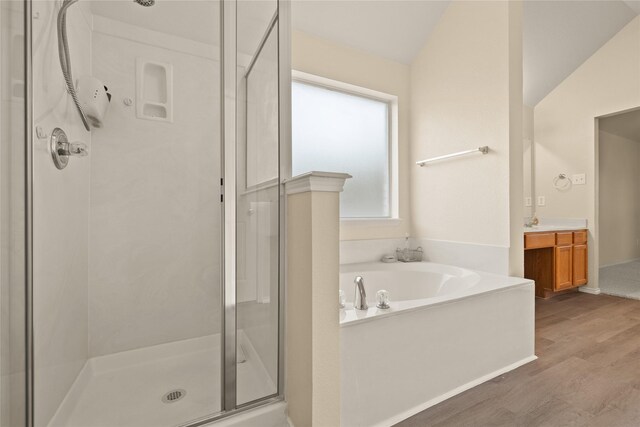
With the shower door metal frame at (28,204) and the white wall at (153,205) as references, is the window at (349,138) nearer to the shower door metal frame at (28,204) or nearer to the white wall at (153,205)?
the white wall at (153,205)

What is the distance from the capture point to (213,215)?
6.30ft

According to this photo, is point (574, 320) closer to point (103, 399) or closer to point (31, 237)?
point (103, 399)

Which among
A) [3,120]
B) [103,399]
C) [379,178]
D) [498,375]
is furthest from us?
[379,178]

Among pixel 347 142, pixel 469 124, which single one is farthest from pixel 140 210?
pixel 469 124

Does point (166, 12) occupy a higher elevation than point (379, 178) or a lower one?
higher

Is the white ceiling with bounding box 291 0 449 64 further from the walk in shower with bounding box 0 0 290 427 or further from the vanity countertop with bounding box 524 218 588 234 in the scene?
the vanity countertop with bounding box 524 218 588 234

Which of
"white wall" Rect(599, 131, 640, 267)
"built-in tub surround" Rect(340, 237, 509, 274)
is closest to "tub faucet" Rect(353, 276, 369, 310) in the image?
"built-in tub surround" Rect(340, 237, 509, 274)

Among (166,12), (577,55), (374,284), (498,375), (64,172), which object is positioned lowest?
(498,375)

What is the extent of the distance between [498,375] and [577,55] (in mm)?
3631

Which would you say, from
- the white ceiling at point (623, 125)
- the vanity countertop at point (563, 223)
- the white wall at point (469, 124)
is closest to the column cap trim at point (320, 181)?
the white wall at point (469, 124)

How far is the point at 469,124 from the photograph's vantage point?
7.67ft

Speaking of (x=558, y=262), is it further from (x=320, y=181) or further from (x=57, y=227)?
(x=57, y=227)

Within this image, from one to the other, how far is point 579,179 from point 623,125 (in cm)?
162

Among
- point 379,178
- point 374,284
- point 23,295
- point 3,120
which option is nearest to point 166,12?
point 3,120
